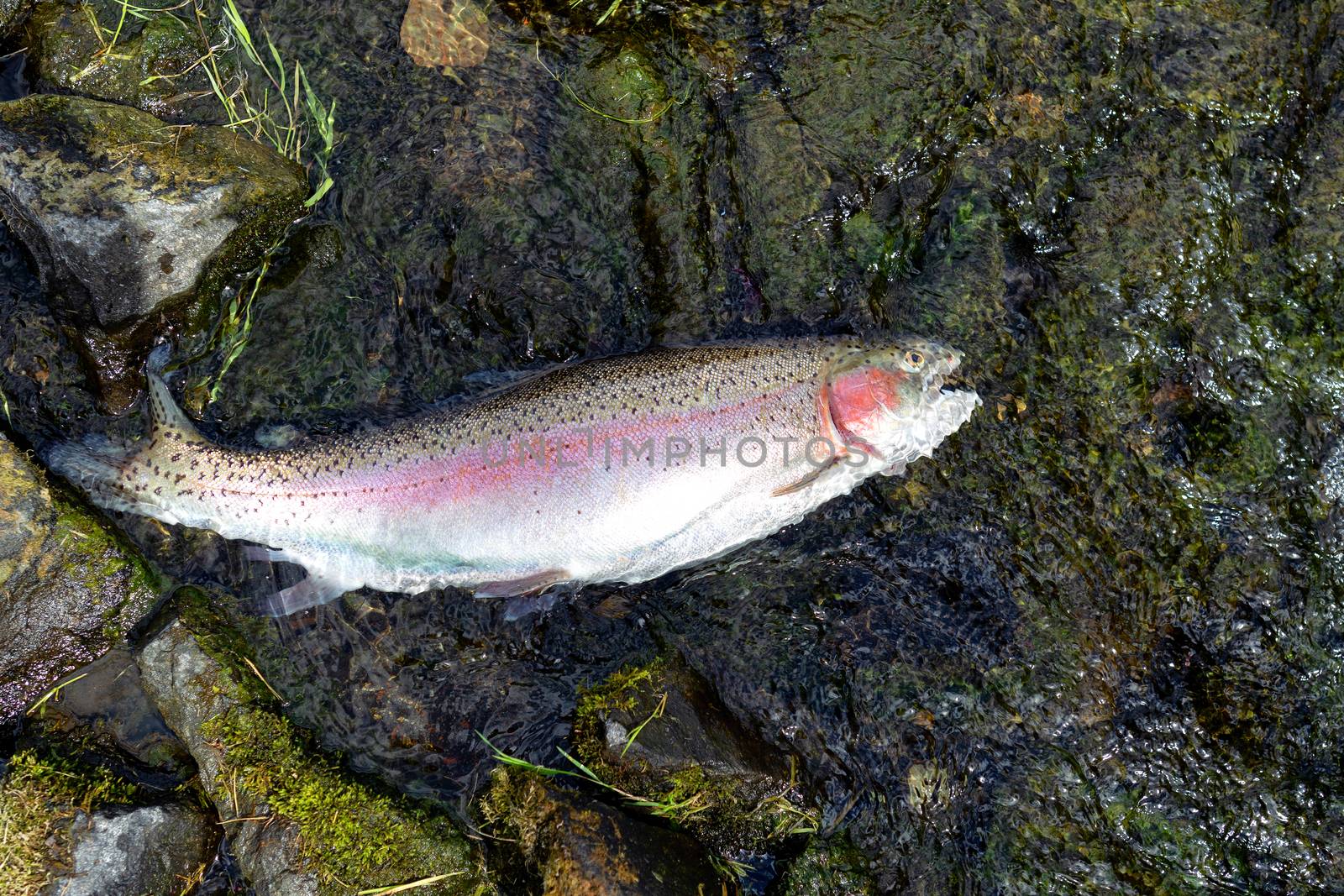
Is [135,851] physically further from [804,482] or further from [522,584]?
[804,482]

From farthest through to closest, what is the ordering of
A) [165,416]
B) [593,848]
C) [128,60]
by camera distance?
[128,60] < [165,416] < [593,848]

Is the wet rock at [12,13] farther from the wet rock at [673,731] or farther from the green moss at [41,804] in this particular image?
the wet rock at [673,731]

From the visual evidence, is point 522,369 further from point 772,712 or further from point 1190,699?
point 1190,699

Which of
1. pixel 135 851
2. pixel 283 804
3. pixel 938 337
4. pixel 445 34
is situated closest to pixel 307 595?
pixel 283 804

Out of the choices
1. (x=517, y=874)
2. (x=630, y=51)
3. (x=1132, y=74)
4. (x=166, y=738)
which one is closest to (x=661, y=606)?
(x=517, y=874)

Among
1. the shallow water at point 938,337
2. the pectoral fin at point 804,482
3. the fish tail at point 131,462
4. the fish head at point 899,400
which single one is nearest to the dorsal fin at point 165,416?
the fish tail at point 131,462

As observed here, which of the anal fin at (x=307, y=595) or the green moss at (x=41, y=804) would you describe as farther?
the anal fin at (x=307, y=595)
